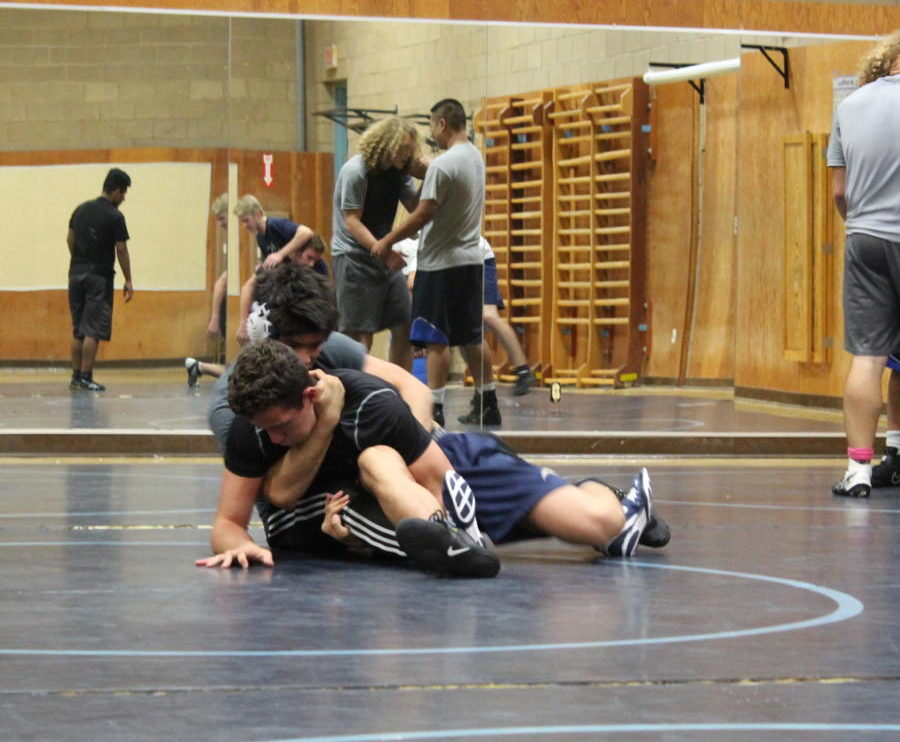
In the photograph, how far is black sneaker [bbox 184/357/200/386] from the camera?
9727 millimetres

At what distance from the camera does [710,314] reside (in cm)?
1259

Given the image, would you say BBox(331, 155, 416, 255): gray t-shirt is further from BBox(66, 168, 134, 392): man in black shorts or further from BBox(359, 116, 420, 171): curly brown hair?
BBox(66, 168, 134, 392): man in black shorts

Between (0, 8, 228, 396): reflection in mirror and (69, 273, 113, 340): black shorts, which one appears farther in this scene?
(69, 273, 113, 340): black shorts

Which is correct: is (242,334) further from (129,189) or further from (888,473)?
(888,473)

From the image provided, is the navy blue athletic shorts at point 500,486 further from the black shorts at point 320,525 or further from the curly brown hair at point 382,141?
the curly brown hair at point 382,141

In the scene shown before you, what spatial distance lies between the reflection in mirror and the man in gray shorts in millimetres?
3859

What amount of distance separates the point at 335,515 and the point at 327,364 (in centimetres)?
48

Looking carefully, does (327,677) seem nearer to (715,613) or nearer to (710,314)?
(715,613)

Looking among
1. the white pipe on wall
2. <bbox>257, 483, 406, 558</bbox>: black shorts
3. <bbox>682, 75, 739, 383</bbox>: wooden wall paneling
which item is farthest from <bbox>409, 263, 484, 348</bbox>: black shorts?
<bbox>682, 75, 739, 383</bbox>: wooden wall paneling

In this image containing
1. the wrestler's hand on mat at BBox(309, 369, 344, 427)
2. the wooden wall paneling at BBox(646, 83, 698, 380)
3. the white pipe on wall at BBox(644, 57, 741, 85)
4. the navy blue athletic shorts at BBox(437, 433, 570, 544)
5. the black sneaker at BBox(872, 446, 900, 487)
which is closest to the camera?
the wrestler's hand on mat at BBox(309, 369, 344, 427)

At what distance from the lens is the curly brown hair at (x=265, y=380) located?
4.02m

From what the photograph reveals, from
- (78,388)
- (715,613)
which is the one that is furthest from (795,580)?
(78,388)

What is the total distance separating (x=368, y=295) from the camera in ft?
27.9

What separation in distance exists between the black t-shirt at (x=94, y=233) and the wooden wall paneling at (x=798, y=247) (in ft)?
12.7
